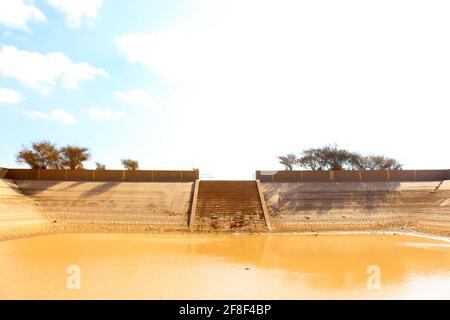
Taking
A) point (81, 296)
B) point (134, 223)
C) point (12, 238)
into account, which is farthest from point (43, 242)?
point (81, 296)

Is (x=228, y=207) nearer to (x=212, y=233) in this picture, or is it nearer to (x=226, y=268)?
(x=212, y=233)

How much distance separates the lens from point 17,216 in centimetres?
2350

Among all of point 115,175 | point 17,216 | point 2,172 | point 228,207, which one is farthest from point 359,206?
point 2,172

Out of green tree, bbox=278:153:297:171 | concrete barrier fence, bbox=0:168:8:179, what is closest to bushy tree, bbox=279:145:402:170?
green tree, bbox=278:153:297:171

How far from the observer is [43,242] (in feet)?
61.3

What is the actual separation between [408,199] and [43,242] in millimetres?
25768

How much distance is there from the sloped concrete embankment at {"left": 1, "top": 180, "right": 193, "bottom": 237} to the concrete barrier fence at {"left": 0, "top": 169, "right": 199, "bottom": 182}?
0.92 m

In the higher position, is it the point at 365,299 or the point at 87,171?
the point at 87,171

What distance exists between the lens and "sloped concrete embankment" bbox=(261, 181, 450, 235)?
2442cm

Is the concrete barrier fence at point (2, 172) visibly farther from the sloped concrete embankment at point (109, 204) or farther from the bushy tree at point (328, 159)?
the bushy tree at point (328, 159)

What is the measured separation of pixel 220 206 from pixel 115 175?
11291mm

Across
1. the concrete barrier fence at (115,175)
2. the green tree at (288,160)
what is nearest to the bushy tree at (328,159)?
the green tree at (288,160)
